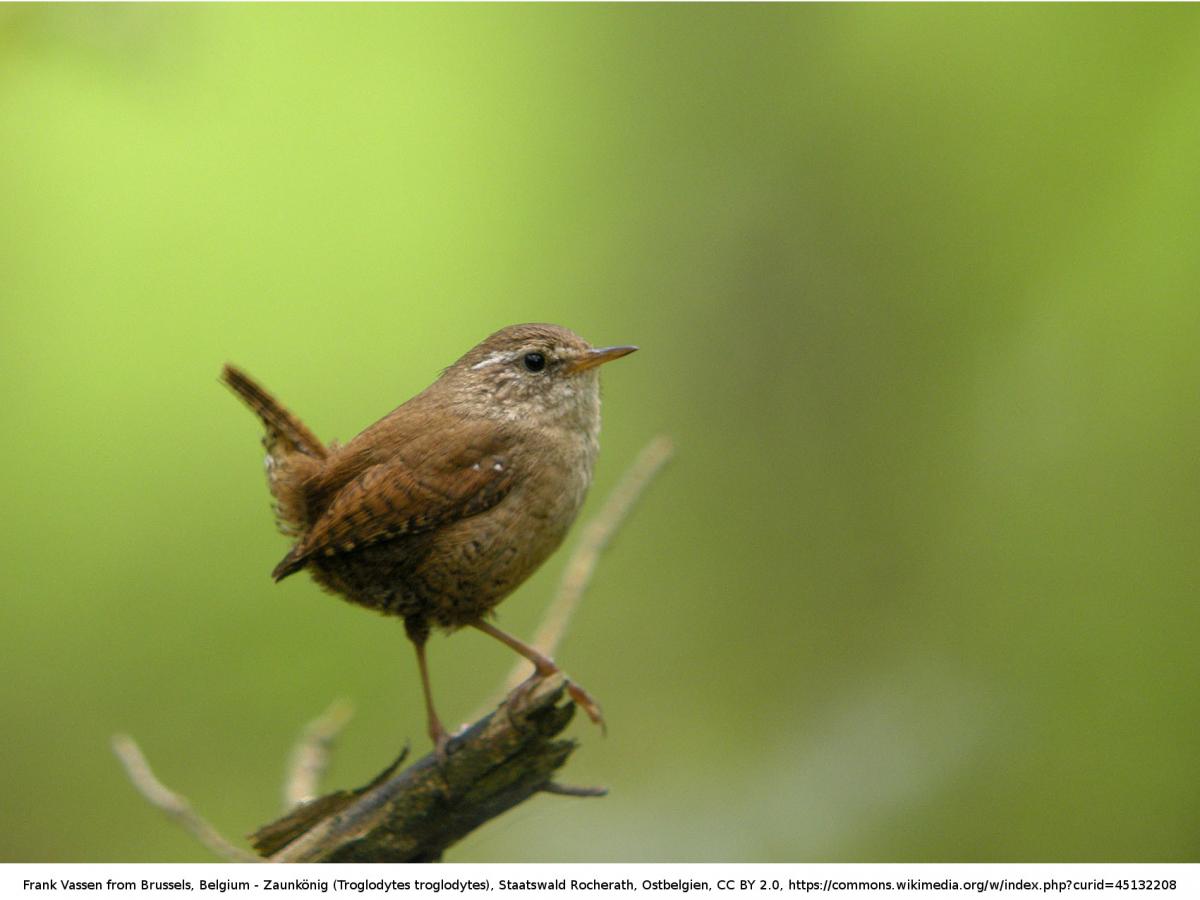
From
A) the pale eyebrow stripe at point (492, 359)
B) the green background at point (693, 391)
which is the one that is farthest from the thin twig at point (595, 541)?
the green background at point (693, 391)

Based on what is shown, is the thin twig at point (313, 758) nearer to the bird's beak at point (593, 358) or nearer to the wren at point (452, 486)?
the wren at point (452, 486)

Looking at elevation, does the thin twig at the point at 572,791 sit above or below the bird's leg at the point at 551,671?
below

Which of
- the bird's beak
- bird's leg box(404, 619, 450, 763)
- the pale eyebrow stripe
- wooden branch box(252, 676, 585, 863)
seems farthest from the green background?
the bird's beak

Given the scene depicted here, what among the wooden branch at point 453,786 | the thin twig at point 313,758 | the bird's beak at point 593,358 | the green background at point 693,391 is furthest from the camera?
the green background at point 693,391

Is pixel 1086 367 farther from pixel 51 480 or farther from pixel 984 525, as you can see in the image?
pixel 51 480

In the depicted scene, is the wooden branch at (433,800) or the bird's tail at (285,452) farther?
the bird's tail at (285,452)

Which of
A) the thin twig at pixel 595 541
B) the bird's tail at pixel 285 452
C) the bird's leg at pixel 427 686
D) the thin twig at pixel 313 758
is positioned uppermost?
the bird's tail at pixel 285 452

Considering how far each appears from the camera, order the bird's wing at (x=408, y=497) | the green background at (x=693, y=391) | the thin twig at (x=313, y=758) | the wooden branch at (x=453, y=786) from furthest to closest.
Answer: the green background at (x=693, y=391) → the thin twig at (x=313, y=758) → the bird's wing at (x=408, y=497) → the wooden branch at (x=453, y=786)

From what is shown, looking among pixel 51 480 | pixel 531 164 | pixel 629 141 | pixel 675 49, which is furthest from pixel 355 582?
pixel 675 49
